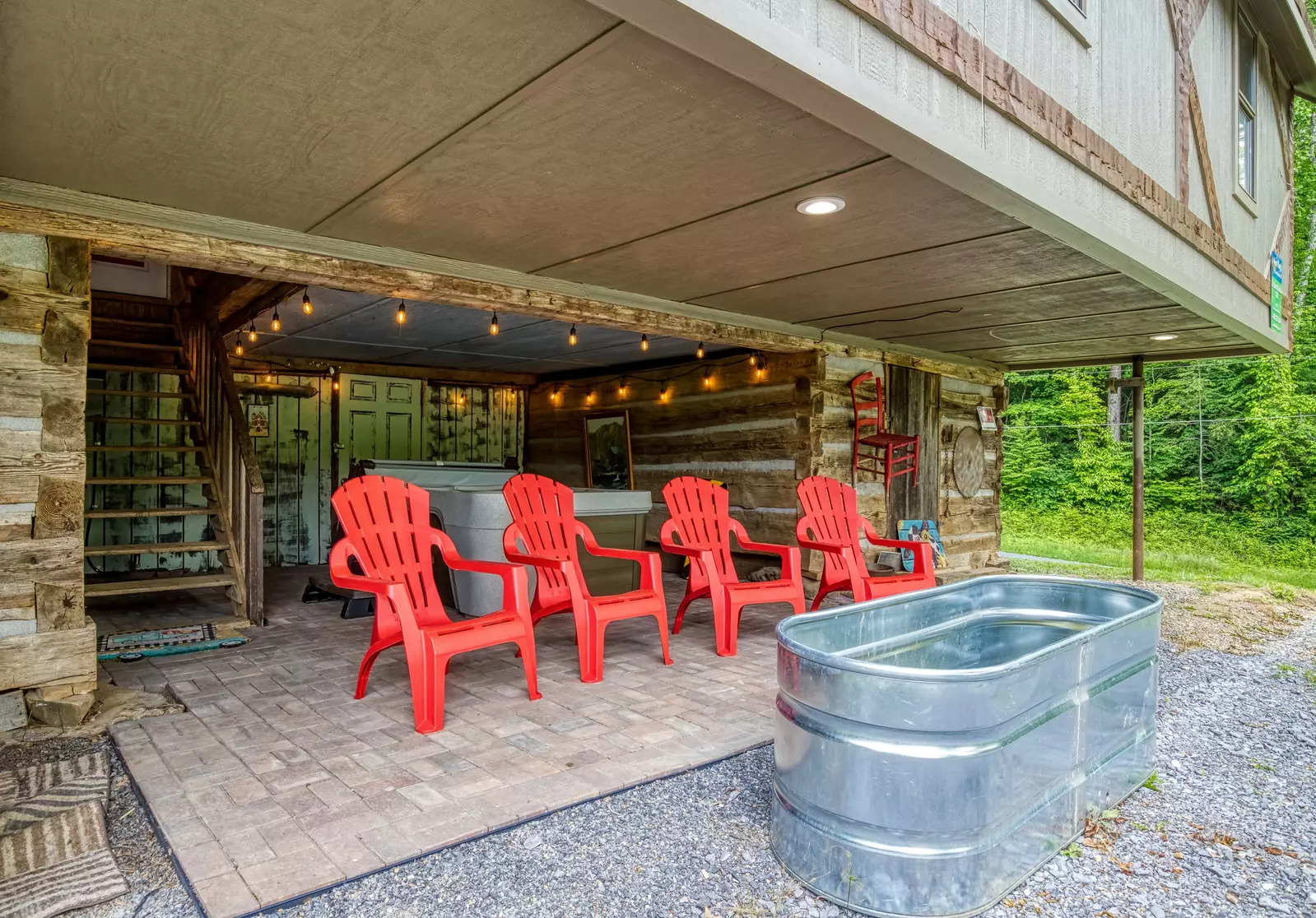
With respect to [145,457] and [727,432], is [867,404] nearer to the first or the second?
[727,432]

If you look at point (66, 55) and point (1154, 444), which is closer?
point (66, 55)

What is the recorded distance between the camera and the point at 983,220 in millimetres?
3391

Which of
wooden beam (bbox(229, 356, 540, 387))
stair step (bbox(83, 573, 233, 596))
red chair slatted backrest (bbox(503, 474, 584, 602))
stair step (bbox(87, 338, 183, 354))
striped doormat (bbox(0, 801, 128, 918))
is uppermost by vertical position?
wooden beam (bbox(229, 356, 540, 387))

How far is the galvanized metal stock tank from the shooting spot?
172cm

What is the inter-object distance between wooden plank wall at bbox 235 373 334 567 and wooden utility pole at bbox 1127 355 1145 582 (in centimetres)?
823

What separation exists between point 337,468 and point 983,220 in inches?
281

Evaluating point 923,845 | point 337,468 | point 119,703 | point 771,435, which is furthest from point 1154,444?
point 119,703

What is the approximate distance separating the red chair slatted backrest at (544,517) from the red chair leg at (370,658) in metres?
0.95

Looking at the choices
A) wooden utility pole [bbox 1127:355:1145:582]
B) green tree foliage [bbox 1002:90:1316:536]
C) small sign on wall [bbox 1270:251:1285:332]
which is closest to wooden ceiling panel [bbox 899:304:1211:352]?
small sign on wall [bbox 1270:251:1285:332]

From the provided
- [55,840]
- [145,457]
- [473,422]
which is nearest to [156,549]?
[55,840]

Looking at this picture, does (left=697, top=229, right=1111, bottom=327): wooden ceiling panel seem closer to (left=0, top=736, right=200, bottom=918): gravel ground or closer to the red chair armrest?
the red chair armrest

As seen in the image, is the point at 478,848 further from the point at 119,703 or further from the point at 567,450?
the point at 567,450

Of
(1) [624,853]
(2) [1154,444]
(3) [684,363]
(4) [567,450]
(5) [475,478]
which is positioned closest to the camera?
(1) [624,853]

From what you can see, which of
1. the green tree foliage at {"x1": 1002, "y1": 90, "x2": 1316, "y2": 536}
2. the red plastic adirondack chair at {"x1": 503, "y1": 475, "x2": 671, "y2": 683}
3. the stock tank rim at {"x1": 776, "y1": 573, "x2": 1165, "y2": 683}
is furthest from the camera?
the green tree foliage at {"x1": 1002, "y1": 90, "x2": 1316, "y2": 536}
